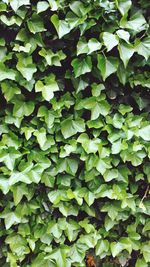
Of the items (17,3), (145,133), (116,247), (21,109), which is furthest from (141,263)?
(17,3)

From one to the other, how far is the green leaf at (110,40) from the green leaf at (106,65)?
3.6 inches

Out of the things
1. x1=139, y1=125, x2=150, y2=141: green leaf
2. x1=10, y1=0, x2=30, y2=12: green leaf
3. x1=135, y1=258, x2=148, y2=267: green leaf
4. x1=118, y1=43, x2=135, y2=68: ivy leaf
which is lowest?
x1=135, y1=258, x2=148, y2=267: green leaf

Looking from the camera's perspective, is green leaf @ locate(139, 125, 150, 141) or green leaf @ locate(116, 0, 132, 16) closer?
green leaf @ locate(116, 0, 132, 16)

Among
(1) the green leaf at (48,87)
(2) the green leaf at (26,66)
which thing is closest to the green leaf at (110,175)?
(1) the green leaf at (48,87)

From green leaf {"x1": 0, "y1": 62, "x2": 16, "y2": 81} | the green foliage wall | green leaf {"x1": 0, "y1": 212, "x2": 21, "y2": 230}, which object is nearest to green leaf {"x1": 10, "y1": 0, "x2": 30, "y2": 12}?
the green foliage wall

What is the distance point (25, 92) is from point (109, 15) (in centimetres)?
51

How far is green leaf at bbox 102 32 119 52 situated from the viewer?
1.38 meters

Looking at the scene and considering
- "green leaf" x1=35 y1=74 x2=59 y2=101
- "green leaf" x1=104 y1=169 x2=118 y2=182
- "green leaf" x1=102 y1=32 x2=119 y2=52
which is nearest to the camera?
"green leaf" x1=102 y1=32 x2=119 y2=52

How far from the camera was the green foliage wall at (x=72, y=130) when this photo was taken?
1480 millimetres

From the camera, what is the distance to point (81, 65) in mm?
1521

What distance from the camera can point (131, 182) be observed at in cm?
174

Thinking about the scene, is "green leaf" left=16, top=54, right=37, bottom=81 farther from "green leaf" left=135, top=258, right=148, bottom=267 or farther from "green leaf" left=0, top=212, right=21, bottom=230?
"green leaf" left=135, top=258, right=148, bottom=267

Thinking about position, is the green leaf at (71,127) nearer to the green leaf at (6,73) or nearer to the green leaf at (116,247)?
the green leaf at (6,73)

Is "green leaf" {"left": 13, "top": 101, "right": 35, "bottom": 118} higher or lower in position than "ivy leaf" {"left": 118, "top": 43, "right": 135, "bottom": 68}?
lower
